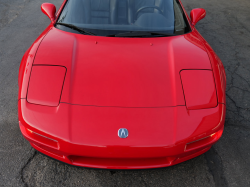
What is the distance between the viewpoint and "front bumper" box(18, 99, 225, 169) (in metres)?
1.59

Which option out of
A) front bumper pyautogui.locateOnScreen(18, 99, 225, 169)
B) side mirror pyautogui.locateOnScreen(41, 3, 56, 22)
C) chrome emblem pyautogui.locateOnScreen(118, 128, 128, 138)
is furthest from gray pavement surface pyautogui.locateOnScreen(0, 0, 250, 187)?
side mirror pyautogui.locateOnScreen(41, 3, 56, 22)

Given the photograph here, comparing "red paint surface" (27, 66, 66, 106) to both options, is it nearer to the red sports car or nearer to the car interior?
the red sports car

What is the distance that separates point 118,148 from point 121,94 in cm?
46

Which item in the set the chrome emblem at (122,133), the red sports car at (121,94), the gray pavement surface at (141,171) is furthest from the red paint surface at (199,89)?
the gray pavement surface at (141,171)

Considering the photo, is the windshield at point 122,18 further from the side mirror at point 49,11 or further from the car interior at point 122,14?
the side mirror at point 49,11

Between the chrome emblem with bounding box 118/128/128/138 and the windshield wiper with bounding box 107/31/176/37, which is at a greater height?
the windshield wiper with bounding box 107/31/176/37

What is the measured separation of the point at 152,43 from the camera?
2.30m

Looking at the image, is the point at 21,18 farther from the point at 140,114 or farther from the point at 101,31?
the point at 140,114

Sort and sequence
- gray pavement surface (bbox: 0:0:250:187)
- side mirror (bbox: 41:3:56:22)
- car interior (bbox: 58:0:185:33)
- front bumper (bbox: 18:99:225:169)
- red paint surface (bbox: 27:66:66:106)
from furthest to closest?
side mirror (bbox: 41:3:56:22) < car interior (bbox: 58:0:185:33) < gray pavement surface (bbox: 0:0:250:187) < red paint surface (bbox: 27:66:66:106) < front bumper (bbox: 18:99:225:169)

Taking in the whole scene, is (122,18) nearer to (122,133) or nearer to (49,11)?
(49,11)

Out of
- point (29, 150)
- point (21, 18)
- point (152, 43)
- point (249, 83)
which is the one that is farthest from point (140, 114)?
point (21, 18)

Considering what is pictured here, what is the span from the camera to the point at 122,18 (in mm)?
2543

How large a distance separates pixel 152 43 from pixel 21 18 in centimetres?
429

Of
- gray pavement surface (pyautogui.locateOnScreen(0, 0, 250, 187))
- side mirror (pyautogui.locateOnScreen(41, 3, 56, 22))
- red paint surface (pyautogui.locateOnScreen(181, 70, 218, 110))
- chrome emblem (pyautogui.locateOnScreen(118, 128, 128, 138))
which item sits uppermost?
side mirror (pyautogui.locateOnScreen(41, 3, 56, 22))
